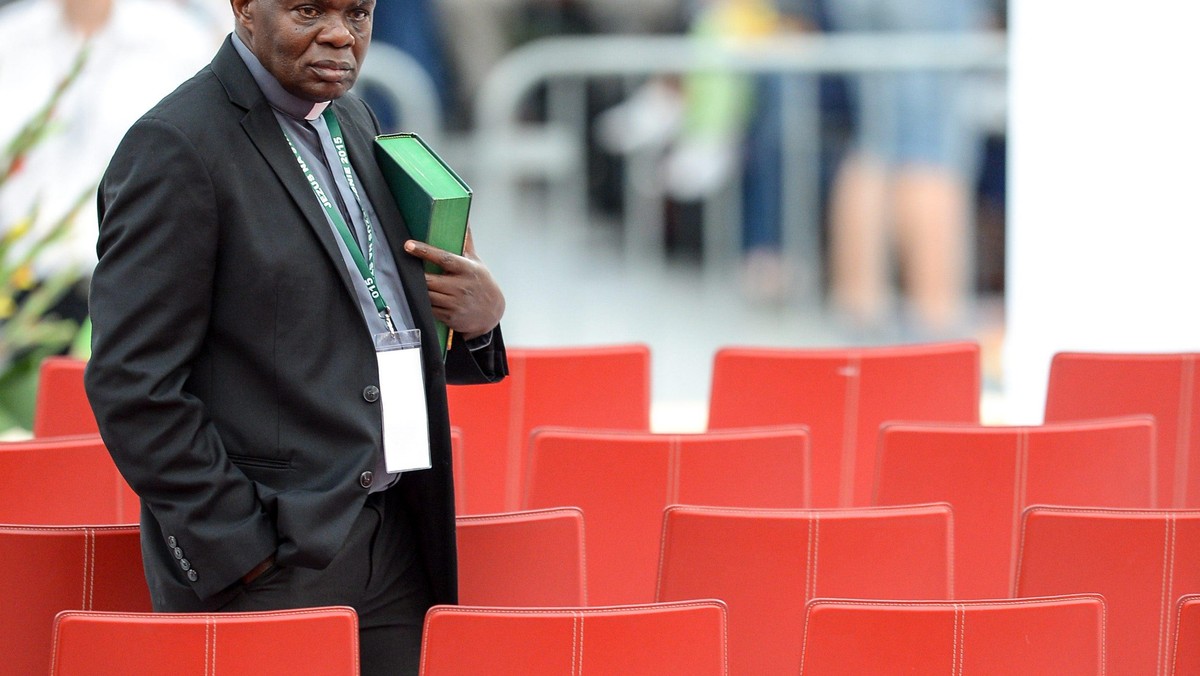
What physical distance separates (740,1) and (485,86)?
1.21 m

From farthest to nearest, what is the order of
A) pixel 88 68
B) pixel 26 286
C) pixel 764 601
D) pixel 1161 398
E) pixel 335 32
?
1. pixel 88 68
2. pixel 26 286
3. pixel 1161 398
4. pixel 764 601
5. pixel 335 32

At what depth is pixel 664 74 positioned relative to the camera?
20.1 feet

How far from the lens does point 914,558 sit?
209 cm

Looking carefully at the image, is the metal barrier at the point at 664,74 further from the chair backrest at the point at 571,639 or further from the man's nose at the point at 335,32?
the chair backrest at the point at 571,639

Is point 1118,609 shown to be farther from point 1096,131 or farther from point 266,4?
point 1096,131

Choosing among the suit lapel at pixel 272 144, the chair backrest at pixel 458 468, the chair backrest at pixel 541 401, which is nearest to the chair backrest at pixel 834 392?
the chair backrest at pixel 541 401

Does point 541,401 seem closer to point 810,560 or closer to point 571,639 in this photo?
point 810,560

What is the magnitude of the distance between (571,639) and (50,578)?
759 millimetres

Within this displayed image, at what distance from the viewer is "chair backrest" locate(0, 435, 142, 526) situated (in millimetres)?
2381

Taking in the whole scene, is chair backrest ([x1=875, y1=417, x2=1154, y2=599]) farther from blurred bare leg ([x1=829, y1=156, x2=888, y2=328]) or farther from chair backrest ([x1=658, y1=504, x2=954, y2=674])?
blurred bare leg ([x1=829, y1=156, x2=888, y2=328])

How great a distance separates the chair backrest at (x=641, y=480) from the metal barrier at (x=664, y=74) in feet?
12.1

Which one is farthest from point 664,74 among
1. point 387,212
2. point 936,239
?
point 387,212

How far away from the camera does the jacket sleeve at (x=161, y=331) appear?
1.66 m

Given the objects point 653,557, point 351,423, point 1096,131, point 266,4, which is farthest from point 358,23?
point 1096,131
